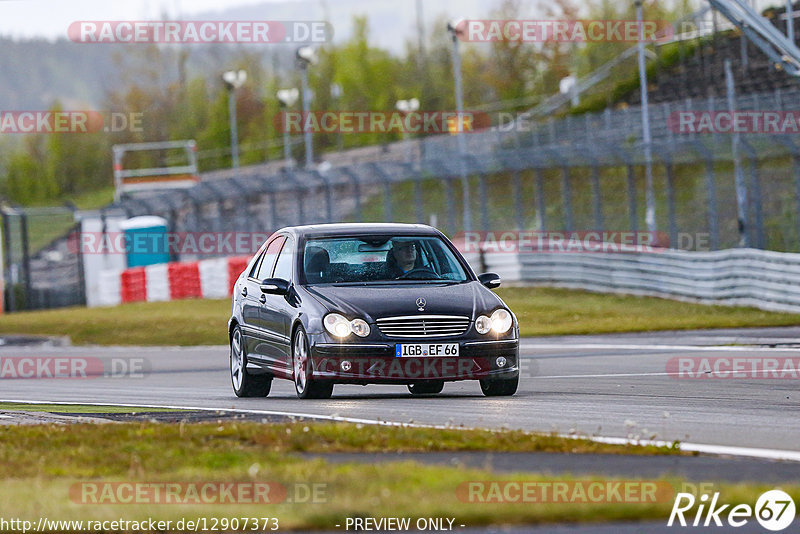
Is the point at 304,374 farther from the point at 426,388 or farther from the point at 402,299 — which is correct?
the point at 426,388

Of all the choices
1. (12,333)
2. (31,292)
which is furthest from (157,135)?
(12,333)

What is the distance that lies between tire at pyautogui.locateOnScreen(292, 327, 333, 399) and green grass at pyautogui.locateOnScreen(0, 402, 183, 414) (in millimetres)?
1084

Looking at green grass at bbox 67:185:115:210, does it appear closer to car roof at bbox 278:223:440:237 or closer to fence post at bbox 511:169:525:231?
fence post at bbox 511:169:525:231

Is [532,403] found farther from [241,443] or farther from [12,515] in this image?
[12,515]

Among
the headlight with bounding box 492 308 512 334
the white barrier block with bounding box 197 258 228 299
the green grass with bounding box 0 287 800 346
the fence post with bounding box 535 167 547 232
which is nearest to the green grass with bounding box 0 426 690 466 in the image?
the headlight with bounding box 492 308 512 334

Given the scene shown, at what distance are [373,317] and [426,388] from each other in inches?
67.2

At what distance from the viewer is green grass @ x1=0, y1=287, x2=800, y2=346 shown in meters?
25.0

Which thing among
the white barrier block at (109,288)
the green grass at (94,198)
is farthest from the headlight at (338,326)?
the green grass at (94,198)

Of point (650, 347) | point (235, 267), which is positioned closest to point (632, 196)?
point (235, 267)

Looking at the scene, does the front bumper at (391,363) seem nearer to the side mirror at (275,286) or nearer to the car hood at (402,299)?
the car hood at (402,299)

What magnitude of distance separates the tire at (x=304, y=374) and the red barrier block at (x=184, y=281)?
27.6 meters

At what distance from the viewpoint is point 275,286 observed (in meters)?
13.0

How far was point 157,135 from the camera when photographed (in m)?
141

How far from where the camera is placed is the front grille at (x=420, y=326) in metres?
12.1
